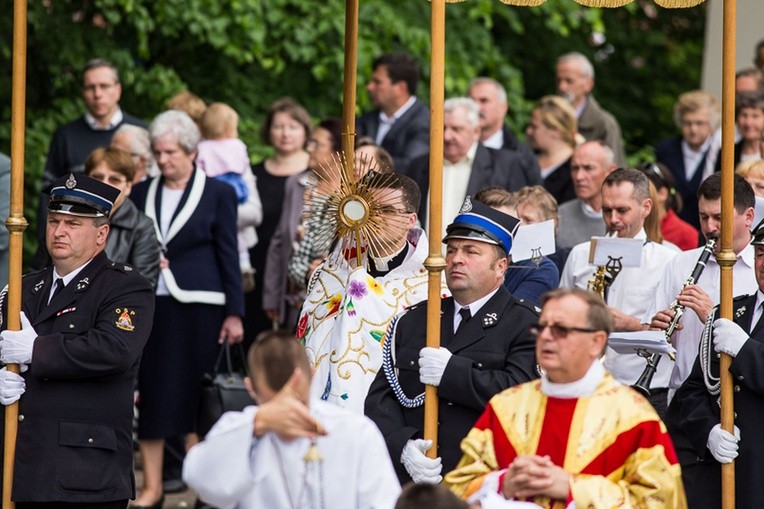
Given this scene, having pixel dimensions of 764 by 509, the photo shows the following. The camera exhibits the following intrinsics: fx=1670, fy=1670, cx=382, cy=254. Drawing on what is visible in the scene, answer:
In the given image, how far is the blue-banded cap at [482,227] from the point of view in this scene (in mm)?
6969

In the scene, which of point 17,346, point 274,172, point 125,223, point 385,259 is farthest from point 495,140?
point 17,346

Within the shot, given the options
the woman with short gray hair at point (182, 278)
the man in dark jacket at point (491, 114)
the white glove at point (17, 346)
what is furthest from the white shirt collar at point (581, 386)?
the man in dark jacket at point (491, 114)

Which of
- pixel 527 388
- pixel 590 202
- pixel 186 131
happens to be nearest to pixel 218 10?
pixel 186 131

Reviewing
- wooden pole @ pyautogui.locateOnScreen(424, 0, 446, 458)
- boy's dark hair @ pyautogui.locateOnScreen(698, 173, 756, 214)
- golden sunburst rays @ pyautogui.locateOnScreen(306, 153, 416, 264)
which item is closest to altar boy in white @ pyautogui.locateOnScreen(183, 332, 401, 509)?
wooden pole @ pyautogui.locateOnScreen(424, 0, 446, 458)

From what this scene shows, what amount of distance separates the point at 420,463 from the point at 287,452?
143 cm

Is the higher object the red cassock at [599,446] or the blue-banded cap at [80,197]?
the blue-banded cap at [80,197]

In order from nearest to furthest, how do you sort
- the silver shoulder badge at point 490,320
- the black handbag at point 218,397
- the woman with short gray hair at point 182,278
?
the silver shoulder badge at point 490,320
the black handbag at point 218,397
the woman with short gray hair at point 182,278

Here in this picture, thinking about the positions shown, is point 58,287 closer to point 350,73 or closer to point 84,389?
point 84,389

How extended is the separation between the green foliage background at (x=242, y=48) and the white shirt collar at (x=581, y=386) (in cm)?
727

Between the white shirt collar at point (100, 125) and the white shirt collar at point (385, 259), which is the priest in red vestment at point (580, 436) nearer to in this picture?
the white shirt collar at point (385, 259)

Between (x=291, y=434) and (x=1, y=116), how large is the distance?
8368 millimetres

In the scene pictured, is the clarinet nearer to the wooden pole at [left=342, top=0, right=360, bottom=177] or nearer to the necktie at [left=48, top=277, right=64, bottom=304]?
the wooden pole at [left=342, top=0, right=360, bottom=177]

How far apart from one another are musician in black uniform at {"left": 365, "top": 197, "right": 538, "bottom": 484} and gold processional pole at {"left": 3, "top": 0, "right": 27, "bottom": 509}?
160 centimetres

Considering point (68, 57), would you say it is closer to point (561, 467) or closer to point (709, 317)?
point (709, 317)
